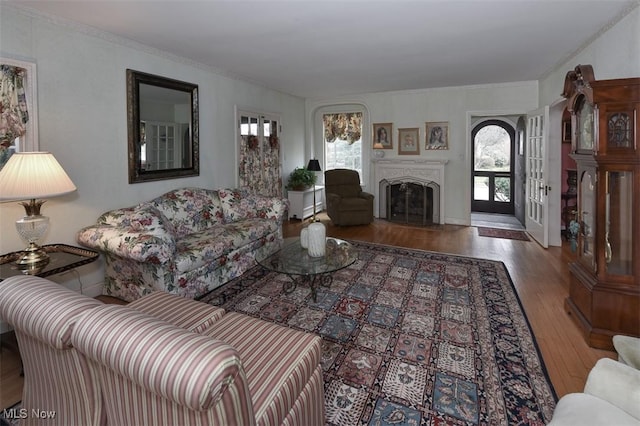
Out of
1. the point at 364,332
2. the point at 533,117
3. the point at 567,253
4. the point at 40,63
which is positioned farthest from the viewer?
the point at 533,117

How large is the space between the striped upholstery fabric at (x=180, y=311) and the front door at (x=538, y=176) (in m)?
4.75

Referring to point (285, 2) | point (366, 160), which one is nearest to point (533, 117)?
point (366, 160)

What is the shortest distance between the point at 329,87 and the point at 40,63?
167 inches

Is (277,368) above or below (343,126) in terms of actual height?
below

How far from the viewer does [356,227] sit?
20.3 feet

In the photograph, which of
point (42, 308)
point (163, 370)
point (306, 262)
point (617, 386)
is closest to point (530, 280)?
point (306, 262)

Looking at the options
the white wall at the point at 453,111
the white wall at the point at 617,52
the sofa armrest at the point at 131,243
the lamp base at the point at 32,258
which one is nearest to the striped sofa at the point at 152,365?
the sofa armrest at the point at 131,243

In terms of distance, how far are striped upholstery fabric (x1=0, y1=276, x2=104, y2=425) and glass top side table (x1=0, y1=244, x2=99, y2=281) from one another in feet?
3.17

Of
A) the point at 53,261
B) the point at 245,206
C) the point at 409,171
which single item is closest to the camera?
the point at 53,261

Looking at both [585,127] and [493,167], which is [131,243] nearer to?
[585,127]

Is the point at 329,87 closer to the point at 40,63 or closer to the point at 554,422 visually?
the point at 40,63

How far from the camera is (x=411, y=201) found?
266 inches

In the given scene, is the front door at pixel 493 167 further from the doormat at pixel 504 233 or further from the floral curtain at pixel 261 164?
the floral curtain at pixel 261 164

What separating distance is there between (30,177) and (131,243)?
2.62ft
